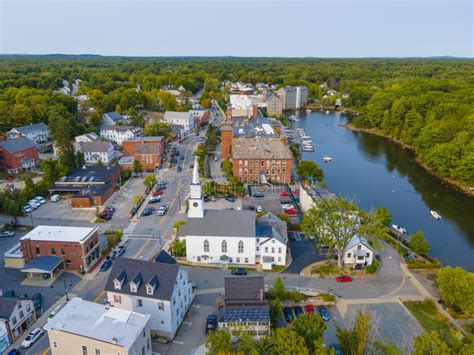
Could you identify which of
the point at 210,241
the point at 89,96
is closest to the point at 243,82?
the point at 89,96

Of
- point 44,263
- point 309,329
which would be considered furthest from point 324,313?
point 44,263

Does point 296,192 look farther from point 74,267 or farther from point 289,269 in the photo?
point 74,267

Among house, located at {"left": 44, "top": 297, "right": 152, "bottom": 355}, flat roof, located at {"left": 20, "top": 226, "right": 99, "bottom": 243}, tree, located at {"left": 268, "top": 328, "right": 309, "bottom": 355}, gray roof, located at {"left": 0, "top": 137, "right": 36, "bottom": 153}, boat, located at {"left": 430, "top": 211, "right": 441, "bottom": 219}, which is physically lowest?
boat, located at {"left": 430, "top": 211, "right": 441, "bottom": 219}

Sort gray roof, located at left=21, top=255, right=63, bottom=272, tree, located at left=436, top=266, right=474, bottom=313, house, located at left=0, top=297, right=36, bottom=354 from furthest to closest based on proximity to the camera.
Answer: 1. gray roof, located at left=21, top=255, right=63, bottom=272
2. tree, located at left=436, top=266, right=474, bottom=313
3. house, located at left=0, top=297, right=36, bottom=354

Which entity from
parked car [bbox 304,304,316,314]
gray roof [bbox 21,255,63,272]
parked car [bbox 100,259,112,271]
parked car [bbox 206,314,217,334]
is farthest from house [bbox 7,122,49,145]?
parked car [bbox 304,304,316,314]

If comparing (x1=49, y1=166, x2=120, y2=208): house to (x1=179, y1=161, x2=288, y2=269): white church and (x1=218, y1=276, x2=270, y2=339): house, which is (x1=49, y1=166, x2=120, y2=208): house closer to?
(x1=179, y1=161, x2=288, y2=269): white church

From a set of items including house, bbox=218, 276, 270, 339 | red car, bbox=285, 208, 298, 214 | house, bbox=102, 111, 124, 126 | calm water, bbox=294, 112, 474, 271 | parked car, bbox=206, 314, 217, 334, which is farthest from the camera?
house, bbox=102, 111, 124, 126
